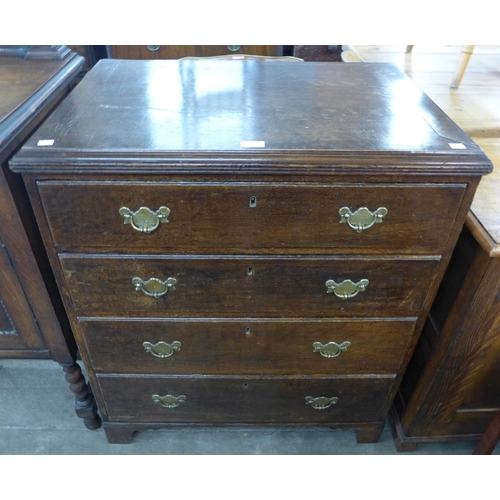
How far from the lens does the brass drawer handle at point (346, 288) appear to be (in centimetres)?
95

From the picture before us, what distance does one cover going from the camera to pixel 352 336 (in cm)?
106

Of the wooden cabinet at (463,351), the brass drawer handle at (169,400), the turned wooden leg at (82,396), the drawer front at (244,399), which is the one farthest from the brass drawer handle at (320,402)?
the turned wooden leg at (82,396)

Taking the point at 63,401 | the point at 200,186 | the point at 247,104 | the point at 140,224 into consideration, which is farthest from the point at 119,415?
the point at 247,104

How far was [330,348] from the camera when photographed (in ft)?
3.53

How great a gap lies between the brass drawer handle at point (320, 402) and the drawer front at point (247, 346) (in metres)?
0.10

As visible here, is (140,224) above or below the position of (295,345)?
above

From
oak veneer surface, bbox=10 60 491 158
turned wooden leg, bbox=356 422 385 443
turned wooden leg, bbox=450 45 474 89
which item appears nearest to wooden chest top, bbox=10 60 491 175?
oak veneer surface, bbox=10 60 491 158

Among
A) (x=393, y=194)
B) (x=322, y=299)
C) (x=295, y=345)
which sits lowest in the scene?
(x=295, y=345)

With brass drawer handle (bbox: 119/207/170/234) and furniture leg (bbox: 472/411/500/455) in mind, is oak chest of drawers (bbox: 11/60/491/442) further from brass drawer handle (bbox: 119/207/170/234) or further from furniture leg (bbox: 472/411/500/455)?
furniture leg (bbox: 472/411/500/455)

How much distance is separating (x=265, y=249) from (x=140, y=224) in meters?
0.25

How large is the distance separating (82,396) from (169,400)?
0.30m

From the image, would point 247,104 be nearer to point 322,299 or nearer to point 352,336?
point 322,299

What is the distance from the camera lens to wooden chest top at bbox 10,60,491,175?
790 mm

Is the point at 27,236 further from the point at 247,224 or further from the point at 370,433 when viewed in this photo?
the point at 370,433
